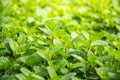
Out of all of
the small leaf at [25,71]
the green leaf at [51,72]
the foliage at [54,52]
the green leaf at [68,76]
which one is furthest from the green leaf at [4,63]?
the green leaf at [68,76]

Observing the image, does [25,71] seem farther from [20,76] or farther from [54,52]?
[54,52]

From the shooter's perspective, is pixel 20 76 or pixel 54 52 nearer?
pixel 20 76

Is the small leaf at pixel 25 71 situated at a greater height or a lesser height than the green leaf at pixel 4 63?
lesser

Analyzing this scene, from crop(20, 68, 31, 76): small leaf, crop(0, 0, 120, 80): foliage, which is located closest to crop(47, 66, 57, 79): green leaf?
crop(0, 0, 120, 80): foliage

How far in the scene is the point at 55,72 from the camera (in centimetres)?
191

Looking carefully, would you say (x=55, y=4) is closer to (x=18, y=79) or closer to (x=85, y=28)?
(x=85, y=28)

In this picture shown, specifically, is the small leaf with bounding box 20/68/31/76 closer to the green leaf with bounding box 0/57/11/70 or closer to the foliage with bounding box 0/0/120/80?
the foliage with bounding box 0/0/120/80

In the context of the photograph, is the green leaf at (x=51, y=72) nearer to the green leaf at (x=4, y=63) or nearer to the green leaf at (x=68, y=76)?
the green leaf at (x=68, y=76)

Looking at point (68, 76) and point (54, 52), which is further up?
point (54, 52)

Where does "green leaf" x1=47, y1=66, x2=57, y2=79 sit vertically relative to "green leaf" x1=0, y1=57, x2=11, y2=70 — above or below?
below

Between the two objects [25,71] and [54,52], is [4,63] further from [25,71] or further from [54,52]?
[54,52]

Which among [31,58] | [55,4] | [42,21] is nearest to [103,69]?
[31,58]

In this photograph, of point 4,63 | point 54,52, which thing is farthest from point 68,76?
point 4,63

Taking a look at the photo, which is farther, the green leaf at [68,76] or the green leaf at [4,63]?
the green leaf at [4,63]
